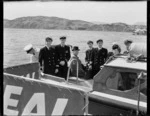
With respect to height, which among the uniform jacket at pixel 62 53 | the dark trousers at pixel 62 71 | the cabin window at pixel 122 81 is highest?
the uniform jacket at pixel 62 53

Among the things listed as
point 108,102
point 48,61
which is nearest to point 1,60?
point 108,102

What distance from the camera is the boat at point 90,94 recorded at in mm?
2845

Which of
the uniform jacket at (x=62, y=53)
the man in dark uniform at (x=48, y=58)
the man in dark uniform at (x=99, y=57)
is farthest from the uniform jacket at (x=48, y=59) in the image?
the man in dark uniform at (x=99, y=57)

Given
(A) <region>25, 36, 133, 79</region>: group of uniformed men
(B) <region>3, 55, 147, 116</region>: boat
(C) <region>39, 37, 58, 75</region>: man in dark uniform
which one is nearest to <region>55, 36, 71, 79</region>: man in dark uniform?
(A) <region>25, 36, 133, 79</region>: group of uniformed men

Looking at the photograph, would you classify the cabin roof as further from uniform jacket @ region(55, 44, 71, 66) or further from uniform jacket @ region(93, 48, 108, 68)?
uniform jacket @ region(55, 44, 71, 66)

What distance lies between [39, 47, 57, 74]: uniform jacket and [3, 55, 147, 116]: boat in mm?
2008

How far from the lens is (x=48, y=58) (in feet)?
18.1

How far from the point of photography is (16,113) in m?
3.29

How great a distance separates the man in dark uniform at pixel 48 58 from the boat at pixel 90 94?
202 centimetres

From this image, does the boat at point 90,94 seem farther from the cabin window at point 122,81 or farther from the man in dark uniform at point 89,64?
the man in dark uniform at point 89,64

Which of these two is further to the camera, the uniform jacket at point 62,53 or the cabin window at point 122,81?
the uniform jacket at point 62,53

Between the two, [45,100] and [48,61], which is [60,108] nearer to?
[45,100]

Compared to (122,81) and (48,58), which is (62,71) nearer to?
(48,58)

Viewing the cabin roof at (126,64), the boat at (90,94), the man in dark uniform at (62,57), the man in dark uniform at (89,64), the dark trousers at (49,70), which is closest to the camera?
the boat at (90,94)
